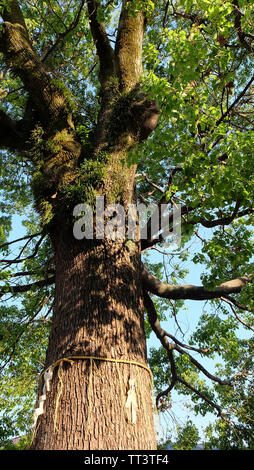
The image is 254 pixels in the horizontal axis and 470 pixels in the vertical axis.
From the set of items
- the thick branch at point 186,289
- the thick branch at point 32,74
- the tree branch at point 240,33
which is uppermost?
the tree branch at point 240,33

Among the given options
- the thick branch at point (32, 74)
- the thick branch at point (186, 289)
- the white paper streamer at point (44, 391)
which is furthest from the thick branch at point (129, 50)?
the white paper streamer at point (44, 391)

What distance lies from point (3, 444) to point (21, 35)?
9050mm

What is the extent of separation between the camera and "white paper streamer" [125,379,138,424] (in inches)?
102

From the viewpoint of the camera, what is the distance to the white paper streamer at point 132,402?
2598mm

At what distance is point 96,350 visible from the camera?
2850 millimetres

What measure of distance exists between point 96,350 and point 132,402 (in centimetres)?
51

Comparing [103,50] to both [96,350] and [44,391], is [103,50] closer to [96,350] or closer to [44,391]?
[96,350]

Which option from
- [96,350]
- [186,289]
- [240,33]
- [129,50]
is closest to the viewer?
[96,350]

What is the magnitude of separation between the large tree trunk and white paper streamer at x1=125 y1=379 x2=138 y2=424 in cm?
3

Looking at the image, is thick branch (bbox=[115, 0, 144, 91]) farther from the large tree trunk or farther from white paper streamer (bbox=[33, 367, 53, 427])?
white paper streamer (bbox=[33, 367, 53, 427])

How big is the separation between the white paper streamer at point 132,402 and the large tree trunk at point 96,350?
0.10 feet

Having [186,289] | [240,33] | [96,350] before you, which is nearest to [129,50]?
[240,33]

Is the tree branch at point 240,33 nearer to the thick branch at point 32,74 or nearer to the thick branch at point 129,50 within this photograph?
the thick branch at point 129,50

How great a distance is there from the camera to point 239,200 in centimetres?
407
